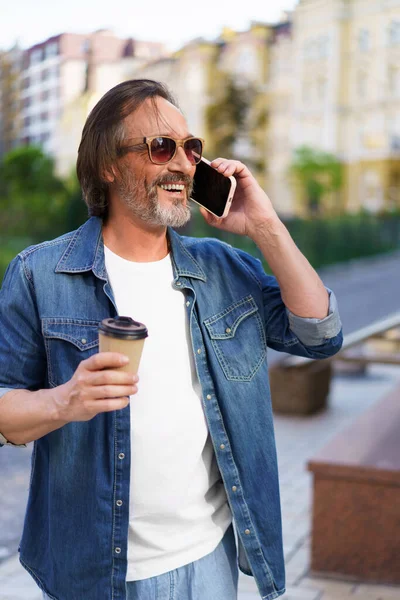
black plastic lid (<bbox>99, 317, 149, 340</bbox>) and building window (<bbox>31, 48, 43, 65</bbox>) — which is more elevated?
building window (<bbox>31, 48, 43, 65</bbox>)

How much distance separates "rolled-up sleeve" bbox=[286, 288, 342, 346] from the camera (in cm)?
190

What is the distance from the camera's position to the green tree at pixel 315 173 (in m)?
50.8

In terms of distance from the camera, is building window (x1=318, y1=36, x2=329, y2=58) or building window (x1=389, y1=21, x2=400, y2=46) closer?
building window (x1=389, y1=21, x2=400, y2=46)

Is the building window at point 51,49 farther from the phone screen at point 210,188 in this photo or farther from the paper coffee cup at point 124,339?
the paper coffee cup at point 124,339

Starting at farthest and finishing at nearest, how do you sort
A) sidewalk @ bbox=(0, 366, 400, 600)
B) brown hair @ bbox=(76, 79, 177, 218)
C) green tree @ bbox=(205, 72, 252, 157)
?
green tree @ bbox=(205, 72, 252, 157) → sidewalk @ bbox=(0, 366, 400, 600) → brown hair @ bbox=(76, 79, 177, 218)

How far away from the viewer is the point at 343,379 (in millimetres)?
9594

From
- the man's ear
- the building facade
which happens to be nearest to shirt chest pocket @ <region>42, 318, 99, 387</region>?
the man's ear

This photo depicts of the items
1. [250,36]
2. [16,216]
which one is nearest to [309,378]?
[16,216]

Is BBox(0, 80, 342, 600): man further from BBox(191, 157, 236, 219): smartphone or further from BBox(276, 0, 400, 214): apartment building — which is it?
BBox(276, 0, 400, 214): apartment building

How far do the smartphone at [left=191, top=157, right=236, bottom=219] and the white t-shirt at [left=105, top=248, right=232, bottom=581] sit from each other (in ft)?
0.64

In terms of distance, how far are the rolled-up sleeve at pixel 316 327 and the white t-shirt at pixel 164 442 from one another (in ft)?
0.78

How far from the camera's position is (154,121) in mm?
1862

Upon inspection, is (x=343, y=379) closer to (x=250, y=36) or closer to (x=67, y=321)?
(x=67, y=321)

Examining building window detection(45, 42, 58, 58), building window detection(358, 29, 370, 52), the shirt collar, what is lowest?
the shirt collar
